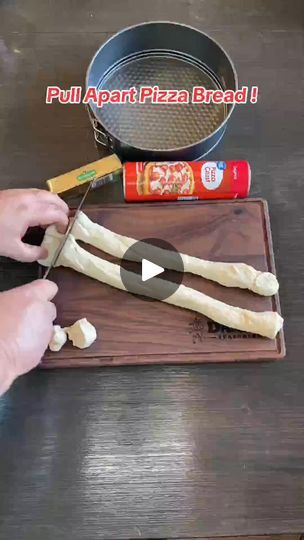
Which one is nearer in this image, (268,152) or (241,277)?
(241,277)

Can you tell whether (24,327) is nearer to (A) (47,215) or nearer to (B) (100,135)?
(A) (47,215)

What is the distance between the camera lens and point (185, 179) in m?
0.77

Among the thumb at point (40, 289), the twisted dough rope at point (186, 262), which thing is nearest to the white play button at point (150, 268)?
the twisted dough rope at point (186, 262)

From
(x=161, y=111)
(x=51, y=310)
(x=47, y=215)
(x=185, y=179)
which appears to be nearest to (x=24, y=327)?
(x=51, y=310)

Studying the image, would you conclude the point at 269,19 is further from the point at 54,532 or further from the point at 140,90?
the point at 54,532

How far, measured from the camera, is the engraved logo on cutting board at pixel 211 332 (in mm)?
722

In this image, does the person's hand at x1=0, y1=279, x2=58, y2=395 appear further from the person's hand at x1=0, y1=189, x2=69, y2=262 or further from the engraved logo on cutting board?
the engraved logo on cutting board

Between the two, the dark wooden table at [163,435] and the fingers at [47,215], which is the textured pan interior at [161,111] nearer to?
the dark wooden table at [163,435]

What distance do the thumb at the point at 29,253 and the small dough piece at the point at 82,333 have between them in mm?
101

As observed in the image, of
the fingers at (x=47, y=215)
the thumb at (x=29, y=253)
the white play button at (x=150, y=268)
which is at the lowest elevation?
the white play button at (x=150, y=268)

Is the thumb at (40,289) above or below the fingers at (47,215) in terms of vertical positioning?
below

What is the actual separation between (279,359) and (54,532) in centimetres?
33

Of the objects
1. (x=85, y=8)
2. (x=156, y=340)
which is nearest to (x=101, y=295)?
(x=156, y=340)

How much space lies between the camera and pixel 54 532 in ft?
2.20
